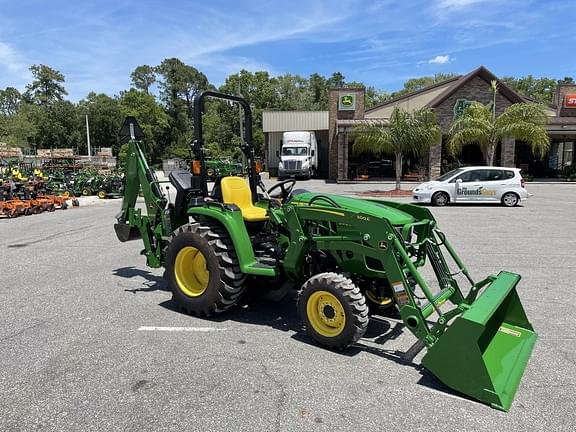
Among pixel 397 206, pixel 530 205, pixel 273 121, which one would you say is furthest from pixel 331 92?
pixel 397 206

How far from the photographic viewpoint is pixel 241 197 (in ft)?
17.6

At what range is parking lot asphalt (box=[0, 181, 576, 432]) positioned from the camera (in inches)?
121

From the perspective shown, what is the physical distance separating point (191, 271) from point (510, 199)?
14.4 meters

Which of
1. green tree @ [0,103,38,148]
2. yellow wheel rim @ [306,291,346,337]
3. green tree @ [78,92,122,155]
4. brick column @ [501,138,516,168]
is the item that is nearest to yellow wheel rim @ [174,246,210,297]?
yellow wheel rim @ [306,291,346,337]

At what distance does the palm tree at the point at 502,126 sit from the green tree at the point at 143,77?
64.2 m

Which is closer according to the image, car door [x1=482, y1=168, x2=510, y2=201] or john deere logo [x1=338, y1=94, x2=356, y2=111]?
car door [x1=482, y1=168, x2=510, y2=201]

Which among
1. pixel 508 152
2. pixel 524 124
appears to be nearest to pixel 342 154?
pixel 508 152

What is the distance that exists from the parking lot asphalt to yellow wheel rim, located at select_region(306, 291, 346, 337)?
0.21 m

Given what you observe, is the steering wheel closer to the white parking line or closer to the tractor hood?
the tractor hood

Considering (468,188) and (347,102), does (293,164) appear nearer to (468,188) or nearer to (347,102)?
(347,102)

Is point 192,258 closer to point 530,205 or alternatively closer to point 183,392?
point 183,392

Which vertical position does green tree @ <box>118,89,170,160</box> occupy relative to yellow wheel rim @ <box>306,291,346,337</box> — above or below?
above

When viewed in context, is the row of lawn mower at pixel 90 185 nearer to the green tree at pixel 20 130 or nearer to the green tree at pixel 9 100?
the green tree at pixel 20 130

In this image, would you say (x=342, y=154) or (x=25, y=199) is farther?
(x=342, y=154)
